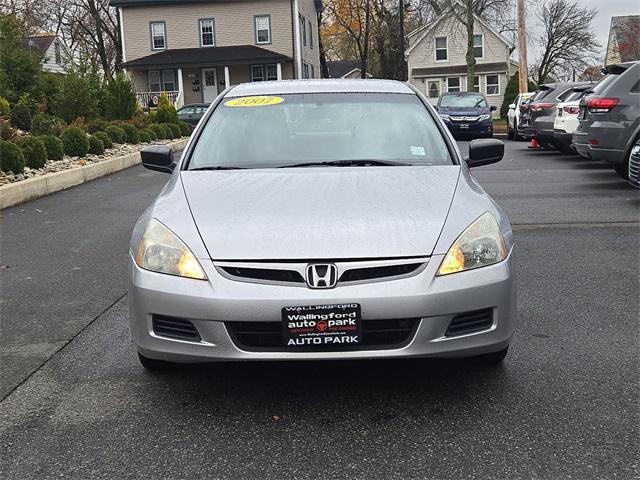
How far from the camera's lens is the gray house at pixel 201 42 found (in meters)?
42.0

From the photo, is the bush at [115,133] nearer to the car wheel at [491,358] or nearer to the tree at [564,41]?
the car wheel at [491,358]

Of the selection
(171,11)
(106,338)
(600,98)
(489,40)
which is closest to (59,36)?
(171,11)

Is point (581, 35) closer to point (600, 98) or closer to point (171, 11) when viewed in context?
point (171, 11)

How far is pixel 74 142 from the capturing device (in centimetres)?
1584

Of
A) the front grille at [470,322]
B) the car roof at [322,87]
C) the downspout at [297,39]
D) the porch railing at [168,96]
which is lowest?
the front grille at [470,322]

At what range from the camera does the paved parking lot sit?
3092 millimetres

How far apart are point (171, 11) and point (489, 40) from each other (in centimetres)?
2568

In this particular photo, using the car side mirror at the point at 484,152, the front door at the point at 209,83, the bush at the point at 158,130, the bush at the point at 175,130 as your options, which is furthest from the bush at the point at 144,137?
the front door at the point at 209,83

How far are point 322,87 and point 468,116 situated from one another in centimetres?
2125

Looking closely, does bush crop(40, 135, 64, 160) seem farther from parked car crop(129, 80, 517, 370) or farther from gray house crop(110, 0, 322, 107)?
gray house crop(110, 0, 322, 107)

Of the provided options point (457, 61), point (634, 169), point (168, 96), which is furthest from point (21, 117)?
point (457, 61)

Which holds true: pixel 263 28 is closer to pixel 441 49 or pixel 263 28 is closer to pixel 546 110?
pixel 441 49

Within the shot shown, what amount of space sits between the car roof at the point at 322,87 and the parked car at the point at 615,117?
604cm

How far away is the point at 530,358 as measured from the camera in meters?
4.27
